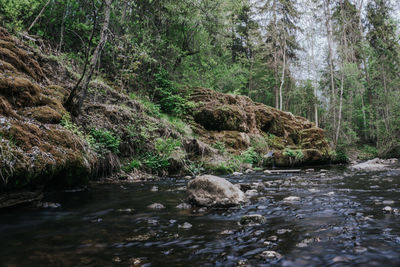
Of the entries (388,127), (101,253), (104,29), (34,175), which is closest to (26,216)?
(34,175)

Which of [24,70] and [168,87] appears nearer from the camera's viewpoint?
[24,70]

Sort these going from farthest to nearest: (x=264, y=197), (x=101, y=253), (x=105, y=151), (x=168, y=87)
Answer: (x=168, y=87) < (x=105, y=151) < (x=264, y=197) < (x=101, y=253)

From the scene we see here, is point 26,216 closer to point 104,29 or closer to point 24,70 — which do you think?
point 24,70

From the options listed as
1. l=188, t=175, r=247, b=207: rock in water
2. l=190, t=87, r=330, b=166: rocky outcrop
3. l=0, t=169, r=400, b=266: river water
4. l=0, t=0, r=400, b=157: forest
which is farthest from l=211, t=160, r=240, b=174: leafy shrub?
l=0, t=169, r=400, b=266: river water

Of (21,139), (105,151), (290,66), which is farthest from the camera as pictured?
(290,66)

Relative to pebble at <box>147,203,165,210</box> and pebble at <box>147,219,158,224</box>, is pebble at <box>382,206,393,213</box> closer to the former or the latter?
pebble at <box>147,219,158,224</box>

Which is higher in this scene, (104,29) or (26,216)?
(104,29)

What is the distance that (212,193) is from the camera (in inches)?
169

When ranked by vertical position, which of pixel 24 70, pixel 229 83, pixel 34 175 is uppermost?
pixel 229 83

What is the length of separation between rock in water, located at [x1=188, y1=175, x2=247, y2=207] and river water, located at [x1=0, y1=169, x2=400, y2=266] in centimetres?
25

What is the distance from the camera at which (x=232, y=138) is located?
1270 cm

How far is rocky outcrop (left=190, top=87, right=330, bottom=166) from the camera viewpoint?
12578 millimetres

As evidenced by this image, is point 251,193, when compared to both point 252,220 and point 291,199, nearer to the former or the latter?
point 291,199

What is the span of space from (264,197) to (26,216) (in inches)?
161
